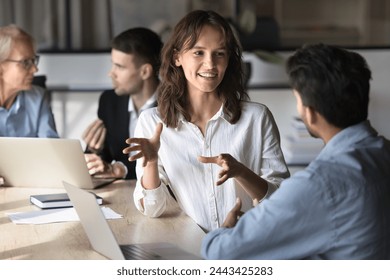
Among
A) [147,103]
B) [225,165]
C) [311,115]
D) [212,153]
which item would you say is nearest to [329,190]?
[311,115]

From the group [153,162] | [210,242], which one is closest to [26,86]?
[153,162]

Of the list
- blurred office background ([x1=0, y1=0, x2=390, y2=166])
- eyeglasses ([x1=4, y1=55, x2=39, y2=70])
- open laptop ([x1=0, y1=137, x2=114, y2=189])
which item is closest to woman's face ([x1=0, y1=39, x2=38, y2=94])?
eyeglasses ([x1=4, y1=55, x2=39, y2=70])

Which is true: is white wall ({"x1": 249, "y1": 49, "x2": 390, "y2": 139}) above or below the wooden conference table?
below

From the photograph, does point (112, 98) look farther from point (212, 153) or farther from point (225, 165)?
point (225, 165)

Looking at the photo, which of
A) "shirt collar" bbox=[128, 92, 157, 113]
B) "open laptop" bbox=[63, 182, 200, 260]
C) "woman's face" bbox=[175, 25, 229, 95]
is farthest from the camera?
"shirt collar" bbox=[128, 92, 157, 113]

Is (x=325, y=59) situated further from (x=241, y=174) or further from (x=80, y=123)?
(x=80, y=123)

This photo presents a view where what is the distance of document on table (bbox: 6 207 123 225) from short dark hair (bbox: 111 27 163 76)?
0.94m

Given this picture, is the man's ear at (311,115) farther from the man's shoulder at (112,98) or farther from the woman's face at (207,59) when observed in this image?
the man's shoulder at (112,98)

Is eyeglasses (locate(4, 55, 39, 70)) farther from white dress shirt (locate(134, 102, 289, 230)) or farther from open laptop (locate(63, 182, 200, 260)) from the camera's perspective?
open laptop (locate(63, 182, 200, 260))

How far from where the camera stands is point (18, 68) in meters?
2.98

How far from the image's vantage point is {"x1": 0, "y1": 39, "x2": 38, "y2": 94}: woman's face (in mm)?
2975

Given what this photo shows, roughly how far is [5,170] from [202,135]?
0.71m

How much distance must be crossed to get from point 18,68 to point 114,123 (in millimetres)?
419

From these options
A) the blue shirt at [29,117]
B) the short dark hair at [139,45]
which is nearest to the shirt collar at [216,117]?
the short dark hair at [139,45]
